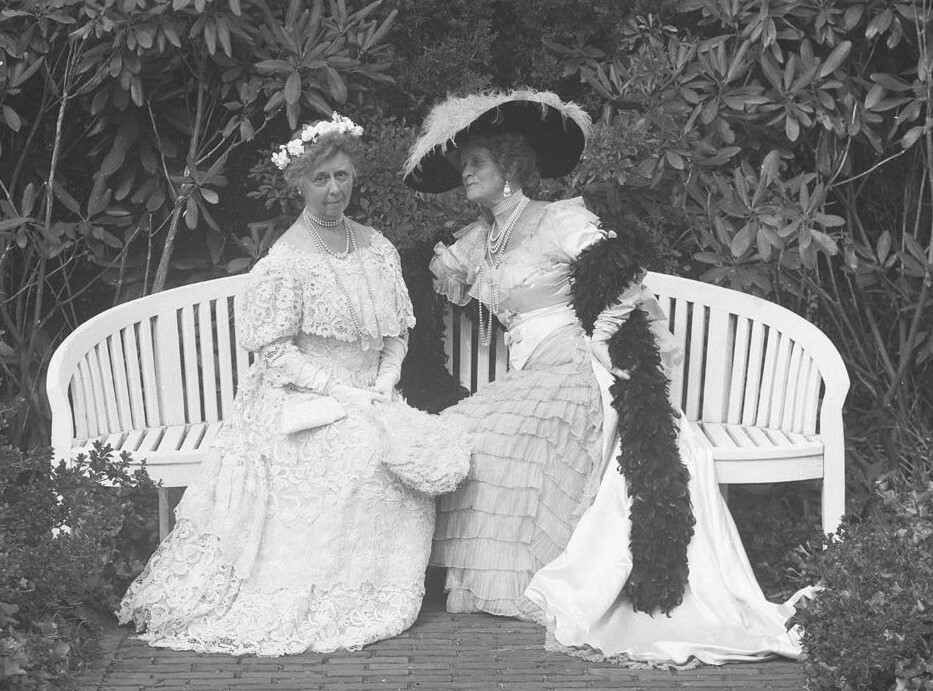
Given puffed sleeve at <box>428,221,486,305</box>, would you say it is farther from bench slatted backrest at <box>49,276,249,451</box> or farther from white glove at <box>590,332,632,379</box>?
bench slatted backrest at <box>49,276,249,451</box>

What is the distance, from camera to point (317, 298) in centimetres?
467

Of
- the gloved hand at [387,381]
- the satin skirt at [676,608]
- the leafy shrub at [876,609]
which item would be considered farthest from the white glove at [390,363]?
the leafy shrub at [876,609]

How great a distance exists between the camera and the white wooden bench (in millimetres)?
4754

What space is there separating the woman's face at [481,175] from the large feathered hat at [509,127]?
0.07 metres

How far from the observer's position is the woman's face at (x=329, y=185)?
470cm

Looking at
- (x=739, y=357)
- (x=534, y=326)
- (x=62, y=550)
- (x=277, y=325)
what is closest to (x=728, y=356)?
(x=739, y=357)

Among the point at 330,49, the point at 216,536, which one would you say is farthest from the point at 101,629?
the point at 330,49

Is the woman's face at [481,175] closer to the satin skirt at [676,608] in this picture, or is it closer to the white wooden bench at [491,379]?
the white wooden bench at [491,379]

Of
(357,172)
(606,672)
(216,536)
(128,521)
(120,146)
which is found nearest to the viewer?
(606,672)

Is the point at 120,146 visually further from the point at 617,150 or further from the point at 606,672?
the point at 606,672

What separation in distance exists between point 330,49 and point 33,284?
64.8 inches

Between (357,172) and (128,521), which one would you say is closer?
(128,521)

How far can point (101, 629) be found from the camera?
439 cm

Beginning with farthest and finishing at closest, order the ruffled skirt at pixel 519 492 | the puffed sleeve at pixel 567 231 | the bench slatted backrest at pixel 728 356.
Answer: the bench slatted backrest at pixel 728 356 → the puffed sleeve at pixel 567 231 → the ruffled skirt at pixel 519 492
